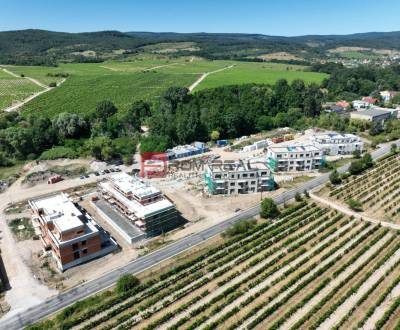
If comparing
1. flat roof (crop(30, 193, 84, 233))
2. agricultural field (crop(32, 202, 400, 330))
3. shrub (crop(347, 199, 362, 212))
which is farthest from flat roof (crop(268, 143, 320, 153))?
flat roof (crop(30, 193, 84, 233))

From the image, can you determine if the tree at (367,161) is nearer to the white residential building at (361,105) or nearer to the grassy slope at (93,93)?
the white residential building at (361,105)

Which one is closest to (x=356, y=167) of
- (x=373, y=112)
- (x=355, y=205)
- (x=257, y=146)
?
(x=355, y=205)

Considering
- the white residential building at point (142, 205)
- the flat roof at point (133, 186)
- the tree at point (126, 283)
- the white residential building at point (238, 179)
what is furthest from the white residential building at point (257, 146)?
the tree at point (126, 283)

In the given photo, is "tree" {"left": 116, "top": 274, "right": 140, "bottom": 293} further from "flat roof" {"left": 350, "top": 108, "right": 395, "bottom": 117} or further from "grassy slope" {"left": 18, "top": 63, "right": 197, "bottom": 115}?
"flat roof" {"left": 350, "top": 108, "right": 395, "bottom": 117}

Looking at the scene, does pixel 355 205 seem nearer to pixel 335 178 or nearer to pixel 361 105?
pixel 335 178

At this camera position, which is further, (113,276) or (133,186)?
(133,186)

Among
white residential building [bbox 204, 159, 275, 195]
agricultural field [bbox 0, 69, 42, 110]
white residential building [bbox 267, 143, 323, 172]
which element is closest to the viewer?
white residential building [bbox 204, 159, 275, 195]
